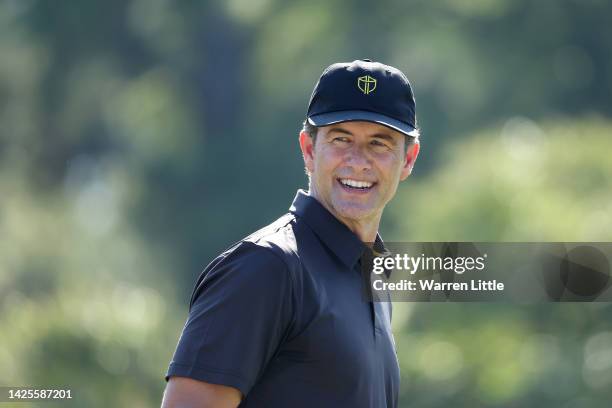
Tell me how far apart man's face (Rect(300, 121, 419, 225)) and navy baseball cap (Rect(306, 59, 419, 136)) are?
2cm

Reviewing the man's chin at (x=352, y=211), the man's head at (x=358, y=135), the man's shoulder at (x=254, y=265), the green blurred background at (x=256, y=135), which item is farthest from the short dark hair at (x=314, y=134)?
the green blurred background at (x=256, y=135)

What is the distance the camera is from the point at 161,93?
7.56 metres

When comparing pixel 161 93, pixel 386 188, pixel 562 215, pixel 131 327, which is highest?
pixel 161 93

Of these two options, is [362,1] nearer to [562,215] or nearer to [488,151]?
[488,151]

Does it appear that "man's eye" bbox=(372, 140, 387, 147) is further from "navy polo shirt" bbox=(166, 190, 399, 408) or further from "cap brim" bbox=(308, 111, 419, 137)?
"navy polo shirt" bbox=(166, 190, 399, 408)

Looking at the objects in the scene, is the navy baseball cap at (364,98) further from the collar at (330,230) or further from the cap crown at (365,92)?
the collar at (330,230)

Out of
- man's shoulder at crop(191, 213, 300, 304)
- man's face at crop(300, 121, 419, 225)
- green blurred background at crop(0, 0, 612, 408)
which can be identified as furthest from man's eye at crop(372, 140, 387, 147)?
green blurred background at crop(0, 0, 612, 408)

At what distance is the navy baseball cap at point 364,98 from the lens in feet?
4.85

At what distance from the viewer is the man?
1237mm

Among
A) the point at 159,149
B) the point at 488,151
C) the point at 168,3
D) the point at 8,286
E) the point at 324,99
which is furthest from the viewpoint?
the point at 168,3

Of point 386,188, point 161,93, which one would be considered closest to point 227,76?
point 161,93

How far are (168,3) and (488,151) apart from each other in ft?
9.42

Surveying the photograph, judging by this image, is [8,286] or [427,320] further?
[8,286]

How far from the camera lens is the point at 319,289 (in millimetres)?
1332
